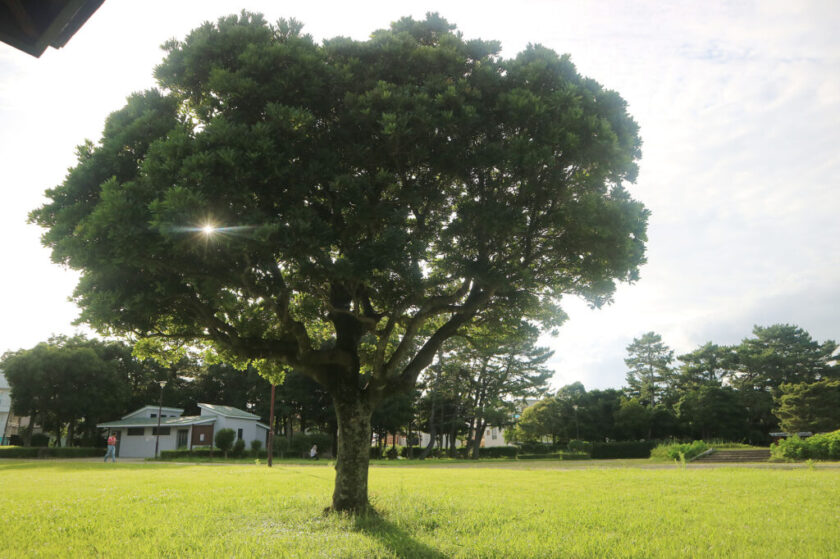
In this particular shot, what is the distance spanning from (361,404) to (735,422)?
48724mm

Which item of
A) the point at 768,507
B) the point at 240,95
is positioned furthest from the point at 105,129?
the point at 768,507

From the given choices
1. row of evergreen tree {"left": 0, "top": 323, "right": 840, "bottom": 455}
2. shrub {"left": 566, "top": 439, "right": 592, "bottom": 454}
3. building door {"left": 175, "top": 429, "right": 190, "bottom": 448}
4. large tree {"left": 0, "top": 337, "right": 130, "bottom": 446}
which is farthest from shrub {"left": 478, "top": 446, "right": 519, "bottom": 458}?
large tree {"left": 0, "top": 337, "right": 130, "bottom": 446}

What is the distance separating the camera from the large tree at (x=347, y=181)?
23.3 feet

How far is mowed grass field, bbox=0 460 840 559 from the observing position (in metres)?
6.80

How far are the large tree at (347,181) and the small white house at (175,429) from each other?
134 feet

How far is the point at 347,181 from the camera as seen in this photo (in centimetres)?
758

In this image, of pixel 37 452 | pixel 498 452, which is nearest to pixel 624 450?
pixel 498 452

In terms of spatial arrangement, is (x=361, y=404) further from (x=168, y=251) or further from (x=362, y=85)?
(x=362, y=85)

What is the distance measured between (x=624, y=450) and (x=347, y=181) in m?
38.2

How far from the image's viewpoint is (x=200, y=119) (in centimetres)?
806

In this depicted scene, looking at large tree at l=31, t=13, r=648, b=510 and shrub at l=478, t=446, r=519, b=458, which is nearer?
large tree at l=31, t=13, r=648, b=510

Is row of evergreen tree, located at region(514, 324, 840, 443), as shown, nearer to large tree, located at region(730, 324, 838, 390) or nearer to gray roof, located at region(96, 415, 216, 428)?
large tree, located at region(730, 324, 838, 390)

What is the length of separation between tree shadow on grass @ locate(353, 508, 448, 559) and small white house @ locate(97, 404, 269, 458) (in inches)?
1620

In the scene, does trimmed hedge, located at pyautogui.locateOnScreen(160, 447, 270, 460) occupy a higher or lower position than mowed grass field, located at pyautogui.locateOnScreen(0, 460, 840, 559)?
lower
